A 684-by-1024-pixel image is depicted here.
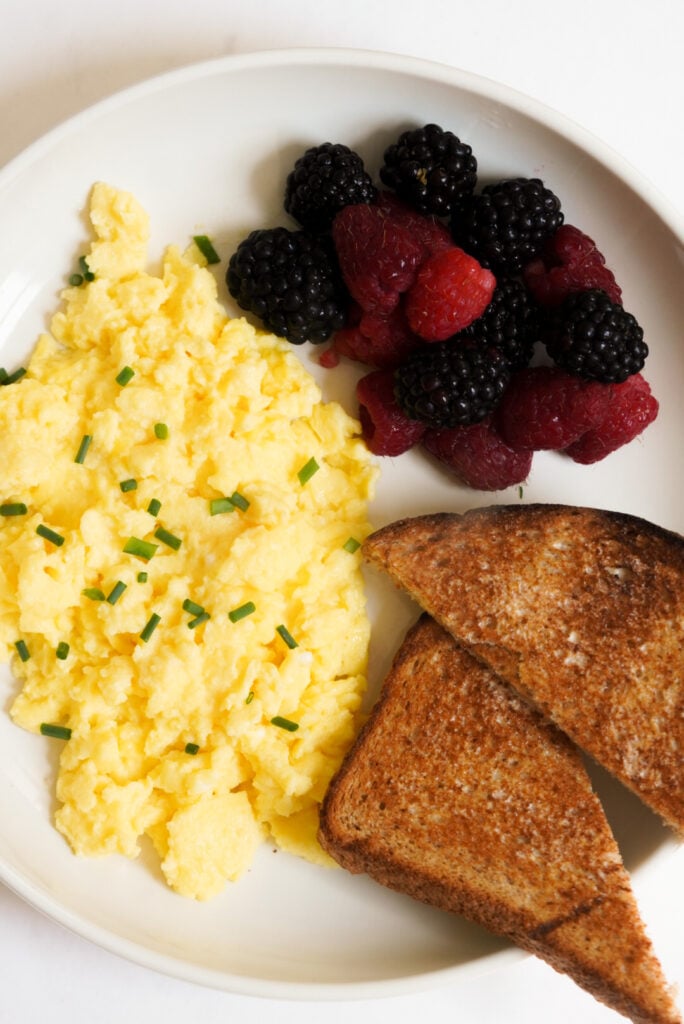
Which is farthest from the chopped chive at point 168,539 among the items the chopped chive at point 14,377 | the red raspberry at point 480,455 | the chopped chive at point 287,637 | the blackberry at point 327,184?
the blackberry at point 327,184

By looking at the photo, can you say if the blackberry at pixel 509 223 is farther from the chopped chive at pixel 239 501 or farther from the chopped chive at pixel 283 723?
the chopped chive at pixel 283 723

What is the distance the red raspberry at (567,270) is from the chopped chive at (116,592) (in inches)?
49.8

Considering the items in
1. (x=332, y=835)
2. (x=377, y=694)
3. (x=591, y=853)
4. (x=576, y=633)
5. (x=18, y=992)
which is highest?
(x=576, y=633)

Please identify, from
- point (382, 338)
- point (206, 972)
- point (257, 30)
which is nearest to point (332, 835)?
point (206, 972)

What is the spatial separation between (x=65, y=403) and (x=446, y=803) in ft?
4.50

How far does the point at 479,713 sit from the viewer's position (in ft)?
6.83

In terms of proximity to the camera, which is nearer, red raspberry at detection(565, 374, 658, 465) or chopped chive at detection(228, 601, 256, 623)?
chopped chive at detection(228, 601, 256, 623)

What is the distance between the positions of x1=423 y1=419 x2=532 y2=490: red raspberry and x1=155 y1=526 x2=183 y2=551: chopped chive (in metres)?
0.70

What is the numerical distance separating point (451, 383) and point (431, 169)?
54 cm

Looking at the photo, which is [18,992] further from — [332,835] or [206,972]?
[332,835]

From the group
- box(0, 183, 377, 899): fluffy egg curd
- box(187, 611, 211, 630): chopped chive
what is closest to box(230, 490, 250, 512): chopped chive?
box(0, 183, 377, 899): fluffy egg curd

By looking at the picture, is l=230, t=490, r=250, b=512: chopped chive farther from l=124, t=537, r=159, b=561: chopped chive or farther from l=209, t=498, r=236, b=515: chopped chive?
l=124, t=537, r=159, b=561: chopped chive

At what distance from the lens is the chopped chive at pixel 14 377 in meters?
2.16

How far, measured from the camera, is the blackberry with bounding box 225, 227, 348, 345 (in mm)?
2014
